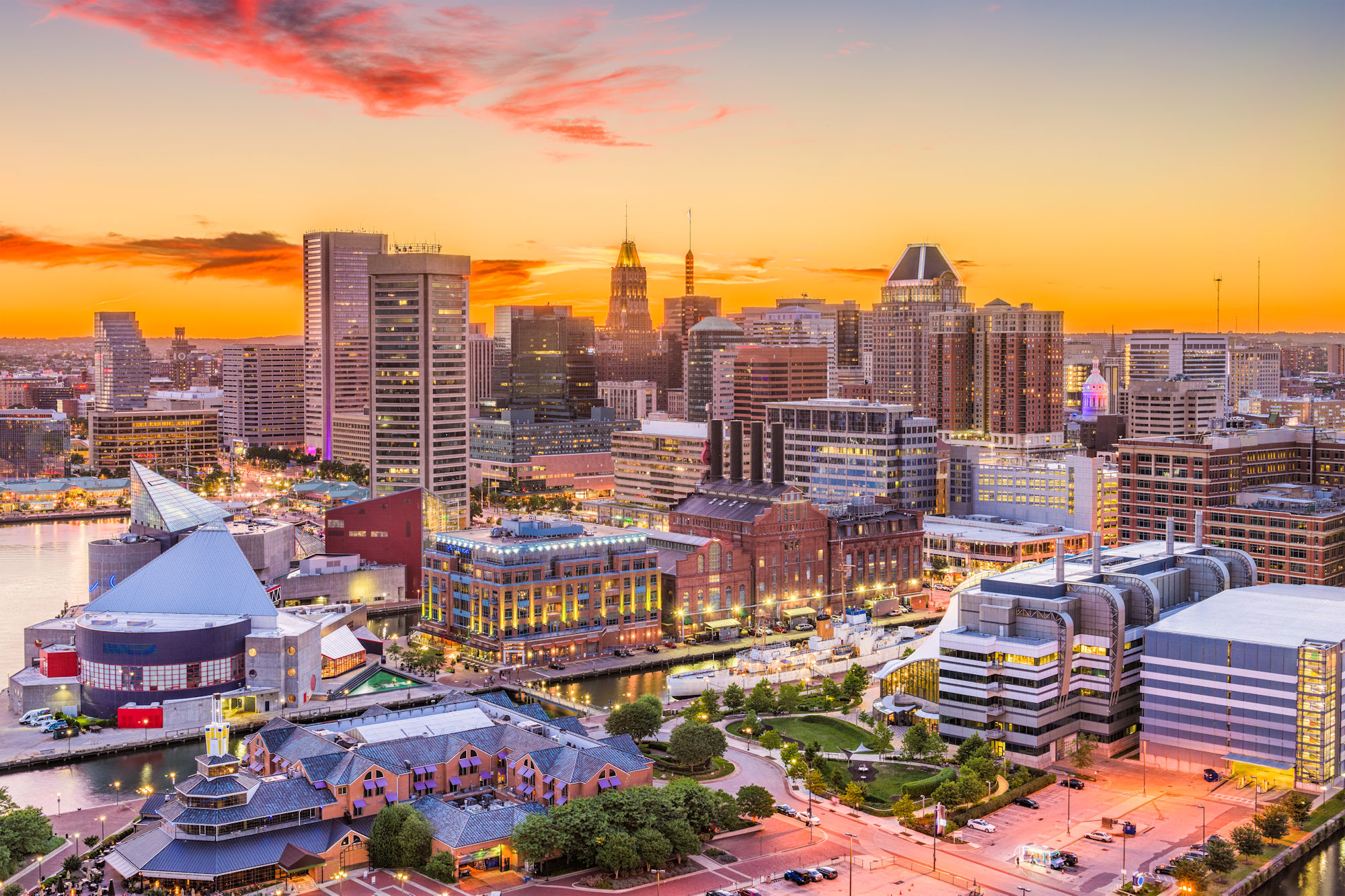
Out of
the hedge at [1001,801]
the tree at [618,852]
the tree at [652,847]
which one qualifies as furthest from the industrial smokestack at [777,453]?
the tree at [618,852]

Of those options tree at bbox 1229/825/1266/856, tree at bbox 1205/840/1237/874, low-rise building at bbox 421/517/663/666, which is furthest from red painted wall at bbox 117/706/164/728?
tree at bbox 1229/825/1266/856

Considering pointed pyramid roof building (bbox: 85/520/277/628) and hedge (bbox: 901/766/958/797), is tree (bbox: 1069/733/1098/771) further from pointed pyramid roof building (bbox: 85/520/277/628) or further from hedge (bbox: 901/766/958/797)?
pointed pyramid roof building (bbox: 85/520/277/628)

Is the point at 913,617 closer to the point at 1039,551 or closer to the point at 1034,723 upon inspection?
the point at 1039,551

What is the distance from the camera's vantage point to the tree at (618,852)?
3978cm

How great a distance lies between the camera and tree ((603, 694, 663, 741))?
53.1 m

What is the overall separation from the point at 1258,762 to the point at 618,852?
2477 cm

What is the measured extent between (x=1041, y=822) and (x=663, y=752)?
48.3ft

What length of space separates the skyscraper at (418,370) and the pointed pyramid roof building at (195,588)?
45859mm

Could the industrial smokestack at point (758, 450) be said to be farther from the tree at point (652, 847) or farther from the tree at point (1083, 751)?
the tree at point (652, 847)

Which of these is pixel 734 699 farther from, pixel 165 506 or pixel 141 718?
pixel 165 506

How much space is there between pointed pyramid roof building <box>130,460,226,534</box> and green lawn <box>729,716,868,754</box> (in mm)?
37300

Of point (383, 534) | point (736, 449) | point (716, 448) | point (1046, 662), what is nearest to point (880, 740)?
point (1046, 662)

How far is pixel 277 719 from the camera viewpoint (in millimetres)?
47406

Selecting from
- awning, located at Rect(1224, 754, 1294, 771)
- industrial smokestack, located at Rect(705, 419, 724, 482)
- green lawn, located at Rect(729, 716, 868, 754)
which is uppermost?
industrial smokestack, located at Rect(705, 419, 724, 482)
